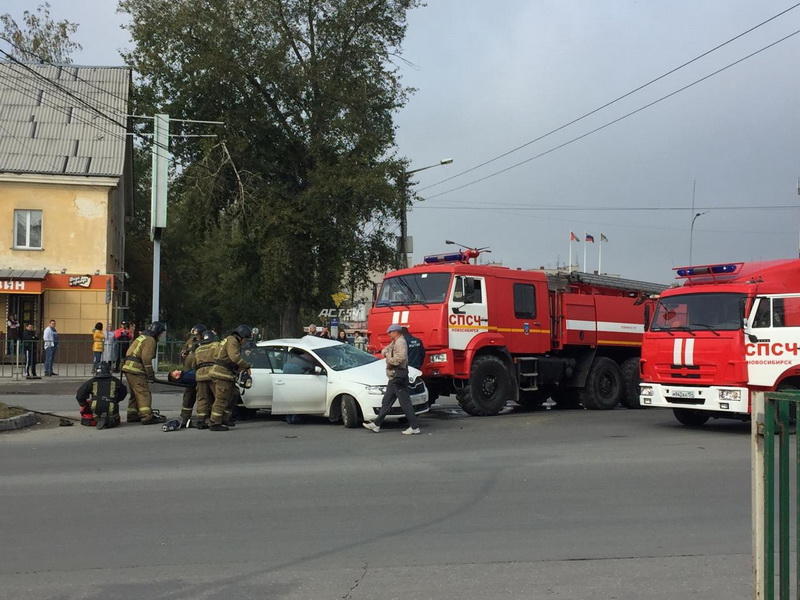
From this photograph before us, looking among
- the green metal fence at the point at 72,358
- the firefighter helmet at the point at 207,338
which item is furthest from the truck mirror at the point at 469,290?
the green metal fence at the point at 72,358

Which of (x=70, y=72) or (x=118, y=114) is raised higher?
(x=70, y=72)

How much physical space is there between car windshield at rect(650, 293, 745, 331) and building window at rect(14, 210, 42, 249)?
24876 mm

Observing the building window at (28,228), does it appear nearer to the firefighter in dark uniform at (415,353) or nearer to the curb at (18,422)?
the curb at (18,422)

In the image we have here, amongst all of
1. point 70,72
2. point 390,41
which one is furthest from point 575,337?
point 70,72

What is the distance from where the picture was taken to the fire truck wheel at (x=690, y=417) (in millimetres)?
14093

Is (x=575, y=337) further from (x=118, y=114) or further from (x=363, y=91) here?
(x=118, y=114)

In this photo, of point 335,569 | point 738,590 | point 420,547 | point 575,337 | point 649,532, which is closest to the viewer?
point 738,590

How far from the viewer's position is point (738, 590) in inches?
215

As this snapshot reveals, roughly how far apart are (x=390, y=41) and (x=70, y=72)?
13920mm

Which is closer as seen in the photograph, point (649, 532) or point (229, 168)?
point (649, 532)

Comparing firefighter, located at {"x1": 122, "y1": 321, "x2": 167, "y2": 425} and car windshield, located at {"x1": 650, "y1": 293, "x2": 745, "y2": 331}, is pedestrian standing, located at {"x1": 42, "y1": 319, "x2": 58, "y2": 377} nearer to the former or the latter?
firefighter, located at {"x1": 122, "y1": 321, "x2": 167, "y2": 425}

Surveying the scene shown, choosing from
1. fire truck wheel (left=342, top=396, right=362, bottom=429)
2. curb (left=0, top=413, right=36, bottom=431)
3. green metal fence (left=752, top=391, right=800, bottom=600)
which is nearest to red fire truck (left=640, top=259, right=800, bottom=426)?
fire truck wheel (left=342, top=396, right=362, bottom=429)

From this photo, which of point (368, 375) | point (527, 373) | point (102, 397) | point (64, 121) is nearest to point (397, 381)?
point (368, 375)

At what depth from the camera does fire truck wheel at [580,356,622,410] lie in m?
17.5
